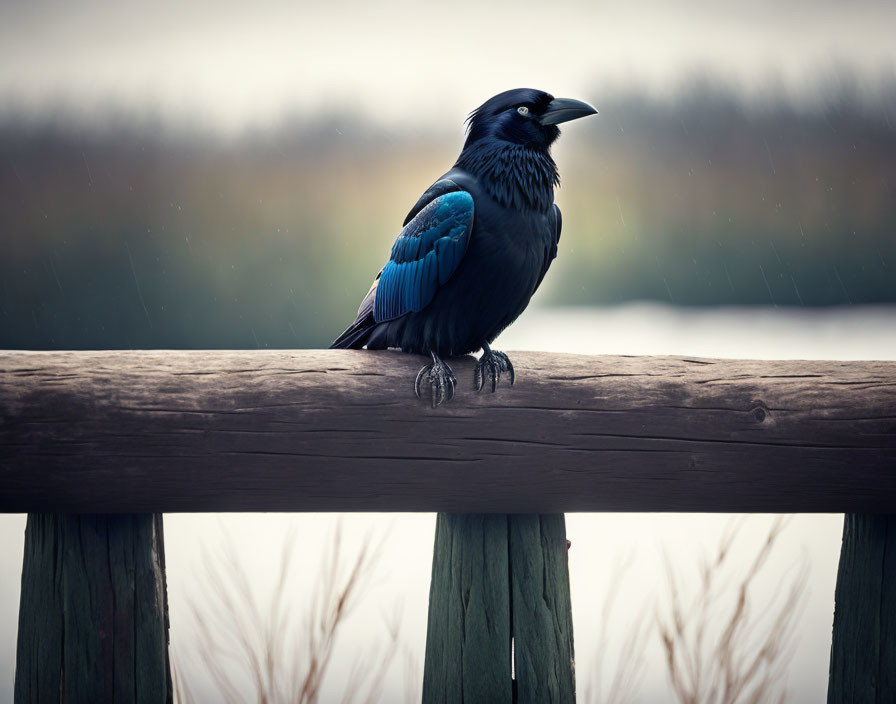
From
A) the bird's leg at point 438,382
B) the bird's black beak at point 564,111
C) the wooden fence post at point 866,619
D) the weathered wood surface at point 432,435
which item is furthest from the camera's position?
the bird's black beak at point 564,111

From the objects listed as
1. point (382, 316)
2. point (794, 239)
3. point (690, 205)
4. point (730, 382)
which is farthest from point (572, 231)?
point (730, 382)

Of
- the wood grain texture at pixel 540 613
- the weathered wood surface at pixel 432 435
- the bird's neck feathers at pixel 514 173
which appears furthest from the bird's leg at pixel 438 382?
the bird's neck feathers at pixel 514 173

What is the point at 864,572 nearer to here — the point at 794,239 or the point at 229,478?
the point at 229,478

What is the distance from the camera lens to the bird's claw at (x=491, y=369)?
1552 millimetres

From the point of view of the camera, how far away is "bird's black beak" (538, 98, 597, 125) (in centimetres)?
196

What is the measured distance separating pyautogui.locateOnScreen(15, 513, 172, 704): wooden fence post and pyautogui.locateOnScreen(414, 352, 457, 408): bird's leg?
1.94ft

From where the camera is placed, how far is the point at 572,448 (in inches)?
59.0

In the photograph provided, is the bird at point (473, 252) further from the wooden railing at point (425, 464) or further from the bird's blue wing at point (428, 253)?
the wooden railing at point (425, 464)

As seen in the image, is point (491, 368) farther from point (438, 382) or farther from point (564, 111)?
point (564, 111)

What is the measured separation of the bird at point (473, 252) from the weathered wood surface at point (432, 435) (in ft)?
0.81

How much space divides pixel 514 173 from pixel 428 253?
0.29 meters

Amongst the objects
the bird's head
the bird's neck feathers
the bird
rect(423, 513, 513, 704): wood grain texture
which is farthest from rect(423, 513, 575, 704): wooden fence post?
the bird's head

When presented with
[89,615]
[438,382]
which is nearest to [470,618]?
[438,382]

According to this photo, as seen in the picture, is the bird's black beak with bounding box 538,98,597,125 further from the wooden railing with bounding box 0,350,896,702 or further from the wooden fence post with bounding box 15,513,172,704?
the wooden fence post with bounding box 15,513,172,704
